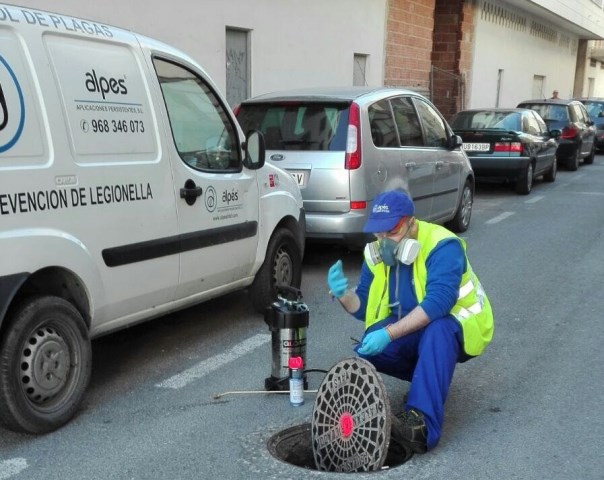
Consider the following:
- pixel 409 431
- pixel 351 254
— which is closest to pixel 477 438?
pixel 409 431

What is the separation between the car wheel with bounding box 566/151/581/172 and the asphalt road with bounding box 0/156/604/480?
11995mm

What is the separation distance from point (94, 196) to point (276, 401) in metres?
1.52

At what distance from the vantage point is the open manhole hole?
3.34 m

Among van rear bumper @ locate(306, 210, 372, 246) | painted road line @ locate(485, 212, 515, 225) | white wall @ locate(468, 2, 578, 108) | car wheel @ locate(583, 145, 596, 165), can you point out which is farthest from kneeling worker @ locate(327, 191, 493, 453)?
white wall @ locate(468, 2, 578, 108)

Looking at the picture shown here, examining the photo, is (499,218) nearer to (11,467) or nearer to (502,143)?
(502,143)

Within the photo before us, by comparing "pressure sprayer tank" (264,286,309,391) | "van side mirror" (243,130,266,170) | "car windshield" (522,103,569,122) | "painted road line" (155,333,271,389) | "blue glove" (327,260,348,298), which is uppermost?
"van side mirror" (243,130,266,170)

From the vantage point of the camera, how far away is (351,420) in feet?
11.2

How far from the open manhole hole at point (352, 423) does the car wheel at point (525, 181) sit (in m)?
10.8

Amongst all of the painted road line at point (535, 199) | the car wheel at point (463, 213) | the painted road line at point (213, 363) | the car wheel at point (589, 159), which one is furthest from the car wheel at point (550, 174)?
the painted road line at point (213, 363)

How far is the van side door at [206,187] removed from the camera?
15.3ft

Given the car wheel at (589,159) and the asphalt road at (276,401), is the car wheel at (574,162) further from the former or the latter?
the asphalt road at (276,401)

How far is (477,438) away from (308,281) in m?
3.51

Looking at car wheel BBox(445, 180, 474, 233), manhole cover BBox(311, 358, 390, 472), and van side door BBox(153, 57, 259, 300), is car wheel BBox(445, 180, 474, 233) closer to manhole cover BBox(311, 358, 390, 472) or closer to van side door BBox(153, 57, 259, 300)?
van side door BBox(153, 57, 259, 300)

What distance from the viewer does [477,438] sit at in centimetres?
386
